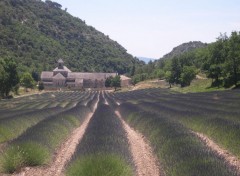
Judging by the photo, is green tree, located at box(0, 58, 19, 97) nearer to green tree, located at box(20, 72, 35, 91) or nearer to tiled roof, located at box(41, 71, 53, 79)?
green tree, located at box(20, 72, 35, 91)

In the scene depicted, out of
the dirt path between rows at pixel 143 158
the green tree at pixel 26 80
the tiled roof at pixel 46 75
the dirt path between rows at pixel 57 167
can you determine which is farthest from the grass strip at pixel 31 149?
the tiled roof at pixel 46 75

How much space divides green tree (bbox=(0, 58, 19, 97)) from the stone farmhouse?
64.6 metres

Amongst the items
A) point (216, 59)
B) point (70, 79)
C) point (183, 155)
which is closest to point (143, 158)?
point (183, 155)

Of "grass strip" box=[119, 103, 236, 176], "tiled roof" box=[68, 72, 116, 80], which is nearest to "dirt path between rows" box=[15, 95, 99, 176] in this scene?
"grass strip" box=[119, 103, 236, 176]

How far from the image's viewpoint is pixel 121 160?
933cm

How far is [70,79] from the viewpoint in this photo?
141 meters

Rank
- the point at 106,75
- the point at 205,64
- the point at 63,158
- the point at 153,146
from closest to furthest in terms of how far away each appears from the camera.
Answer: the point at 63,158
the point at 153,146
the point at 205,64
the point at 106,75

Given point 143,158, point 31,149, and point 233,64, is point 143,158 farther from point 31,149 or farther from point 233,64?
point 233,64

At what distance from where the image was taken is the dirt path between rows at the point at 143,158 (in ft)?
34.3

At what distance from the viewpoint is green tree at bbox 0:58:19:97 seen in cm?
6619

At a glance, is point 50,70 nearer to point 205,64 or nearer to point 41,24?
point 41,24

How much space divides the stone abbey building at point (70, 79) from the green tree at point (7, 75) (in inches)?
2566

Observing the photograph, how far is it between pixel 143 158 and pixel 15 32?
462ft

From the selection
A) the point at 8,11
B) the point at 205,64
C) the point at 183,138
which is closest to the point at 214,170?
the point at 183,138
